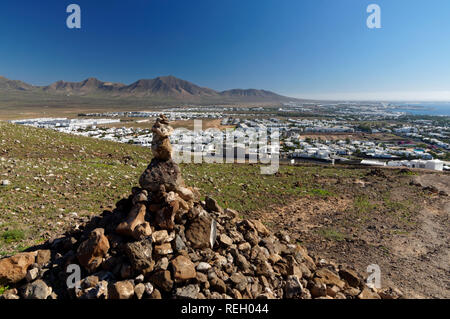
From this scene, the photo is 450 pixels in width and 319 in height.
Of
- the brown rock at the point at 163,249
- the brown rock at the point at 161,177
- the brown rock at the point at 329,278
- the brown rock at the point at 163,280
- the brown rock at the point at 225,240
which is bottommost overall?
the brown rock at the point at 329,278

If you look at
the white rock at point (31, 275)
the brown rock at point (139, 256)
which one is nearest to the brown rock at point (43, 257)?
the white rock at point (31, 275)

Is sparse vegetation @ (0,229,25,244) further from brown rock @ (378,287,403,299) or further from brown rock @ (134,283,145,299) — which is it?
brown rock @ (378,287,403,299)

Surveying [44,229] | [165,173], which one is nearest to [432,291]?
[165,173]

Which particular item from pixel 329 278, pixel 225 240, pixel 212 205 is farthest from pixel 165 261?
pixel 329 278

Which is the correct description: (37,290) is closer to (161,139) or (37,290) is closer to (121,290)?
(121,290)

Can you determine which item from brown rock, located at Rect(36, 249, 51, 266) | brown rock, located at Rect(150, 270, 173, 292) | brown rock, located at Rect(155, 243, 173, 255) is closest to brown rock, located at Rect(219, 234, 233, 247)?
brown rock, located at Rect(155, 243, 173, 255)

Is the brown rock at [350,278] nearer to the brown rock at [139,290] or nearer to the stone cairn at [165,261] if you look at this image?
the stone cairn at [165,261]

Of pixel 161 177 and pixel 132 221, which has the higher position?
pixel 161 177
